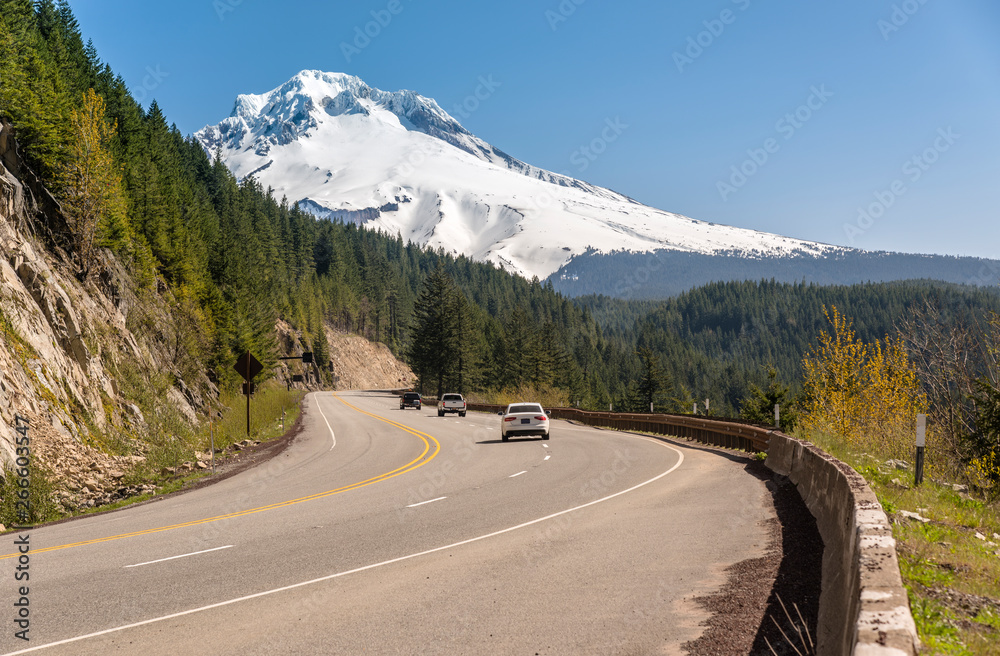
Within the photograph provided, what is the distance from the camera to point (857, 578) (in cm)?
516

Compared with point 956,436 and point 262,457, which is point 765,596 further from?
point 262,457

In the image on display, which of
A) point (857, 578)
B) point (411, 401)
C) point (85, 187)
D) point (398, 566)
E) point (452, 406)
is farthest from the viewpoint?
point (411, 401)

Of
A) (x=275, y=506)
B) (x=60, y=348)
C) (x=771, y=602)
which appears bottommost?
(x=275, y=506)

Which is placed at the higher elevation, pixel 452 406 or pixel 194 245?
pixel 194 245

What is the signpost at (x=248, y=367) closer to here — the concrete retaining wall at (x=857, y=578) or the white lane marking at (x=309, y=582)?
the white lane marking at (x=309, y=582)

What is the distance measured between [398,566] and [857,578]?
17.7 feet

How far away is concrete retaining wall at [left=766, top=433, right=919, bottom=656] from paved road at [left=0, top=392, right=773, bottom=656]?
45.5 inches

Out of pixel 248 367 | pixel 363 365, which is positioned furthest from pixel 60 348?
pixel 363 365

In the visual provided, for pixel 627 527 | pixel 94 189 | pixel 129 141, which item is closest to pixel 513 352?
pixel 129 141

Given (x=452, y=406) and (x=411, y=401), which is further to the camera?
(x=411, y=401)

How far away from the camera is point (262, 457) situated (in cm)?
2383

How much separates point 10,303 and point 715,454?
2089 centimetres

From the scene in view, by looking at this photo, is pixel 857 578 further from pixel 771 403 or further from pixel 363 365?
pixel 363 365

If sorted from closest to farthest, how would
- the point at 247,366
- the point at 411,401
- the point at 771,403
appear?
1. the point at 247,366
2. the point at 771,403
3. the point at 411,401
